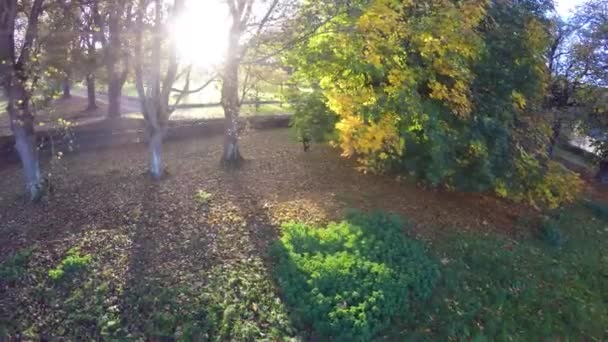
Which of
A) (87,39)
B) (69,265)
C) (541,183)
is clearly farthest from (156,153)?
(541,183)

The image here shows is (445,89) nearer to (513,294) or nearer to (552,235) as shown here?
(513,294)

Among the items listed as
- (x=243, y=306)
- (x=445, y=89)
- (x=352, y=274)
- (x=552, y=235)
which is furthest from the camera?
(x=552, y=235)

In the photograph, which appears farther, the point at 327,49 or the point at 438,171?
the point at 327,49

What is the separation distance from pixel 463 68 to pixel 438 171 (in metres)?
1.52

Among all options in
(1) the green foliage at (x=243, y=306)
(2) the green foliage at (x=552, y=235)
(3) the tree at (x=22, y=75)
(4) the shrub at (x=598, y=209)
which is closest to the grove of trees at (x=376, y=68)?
(3) the tree at (x=22, y=75)

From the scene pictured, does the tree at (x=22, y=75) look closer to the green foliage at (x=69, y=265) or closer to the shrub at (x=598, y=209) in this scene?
the green foliage at (x=69, y=265)

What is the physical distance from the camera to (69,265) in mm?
4805

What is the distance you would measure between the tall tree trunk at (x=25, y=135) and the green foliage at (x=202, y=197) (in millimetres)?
2316

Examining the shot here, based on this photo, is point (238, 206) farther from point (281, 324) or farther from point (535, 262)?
point (535, 262)

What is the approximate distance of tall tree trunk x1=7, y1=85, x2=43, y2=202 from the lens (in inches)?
239

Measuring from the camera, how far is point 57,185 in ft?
24.1

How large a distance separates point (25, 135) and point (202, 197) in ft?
8.79

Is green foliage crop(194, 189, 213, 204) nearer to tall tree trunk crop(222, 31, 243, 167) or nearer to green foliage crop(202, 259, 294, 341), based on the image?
tall tree trunk crop(222, 31, 243, 167)

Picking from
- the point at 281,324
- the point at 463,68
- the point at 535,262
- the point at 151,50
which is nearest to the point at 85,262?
the point at 281,324
